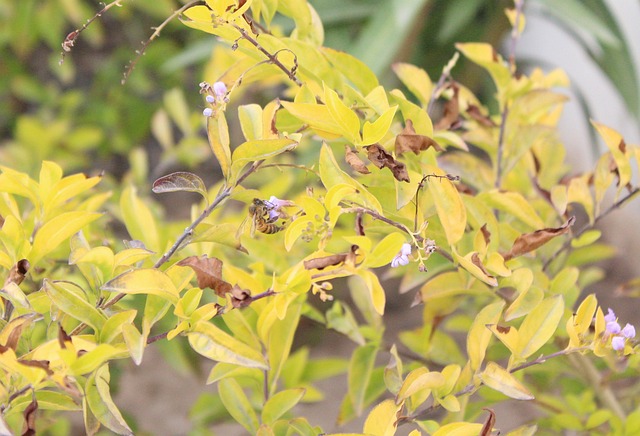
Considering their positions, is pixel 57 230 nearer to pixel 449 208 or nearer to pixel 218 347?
pixel 218 347

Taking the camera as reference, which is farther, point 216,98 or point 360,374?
point 360,374

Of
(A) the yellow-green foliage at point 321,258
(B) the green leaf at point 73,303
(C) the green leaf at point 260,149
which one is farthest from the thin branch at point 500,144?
(B) the green leaf at point 73,303

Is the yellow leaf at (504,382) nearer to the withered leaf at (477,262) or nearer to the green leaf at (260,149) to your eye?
the withered leaf at (477,262)

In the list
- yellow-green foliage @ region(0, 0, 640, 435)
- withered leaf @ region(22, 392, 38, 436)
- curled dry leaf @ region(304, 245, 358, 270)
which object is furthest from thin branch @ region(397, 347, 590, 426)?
withered leaf @ region(22, 392, 38, 436)

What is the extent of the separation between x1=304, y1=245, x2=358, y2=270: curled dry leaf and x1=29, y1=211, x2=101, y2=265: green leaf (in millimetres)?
156

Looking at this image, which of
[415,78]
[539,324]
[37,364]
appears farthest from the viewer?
[415,78]

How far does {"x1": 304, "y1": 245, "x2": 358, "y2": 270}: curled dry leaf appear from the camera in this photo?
42 centimetres

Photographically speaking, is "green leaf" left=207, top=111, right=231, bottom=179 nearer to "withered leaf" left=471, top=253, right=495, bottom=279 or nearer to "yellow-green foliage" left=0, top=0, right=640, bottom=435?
"yellow-green foliage" left=0, top=0, right=640, bottom=435

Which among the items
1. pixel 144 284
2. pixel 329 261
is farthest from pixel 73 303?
pixel 329 261

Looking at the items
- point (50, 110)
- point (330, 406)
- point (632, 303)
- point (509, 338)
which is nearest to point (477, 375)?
point (509, 338)

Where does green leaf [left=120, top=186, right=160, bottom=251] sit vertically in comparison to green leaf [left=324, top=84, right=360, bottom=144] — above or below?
below

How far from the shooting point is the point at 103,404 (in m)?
0.44

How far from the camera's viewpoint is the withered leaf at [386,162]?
0.45 m

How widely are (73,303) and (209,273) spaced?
8 cm
